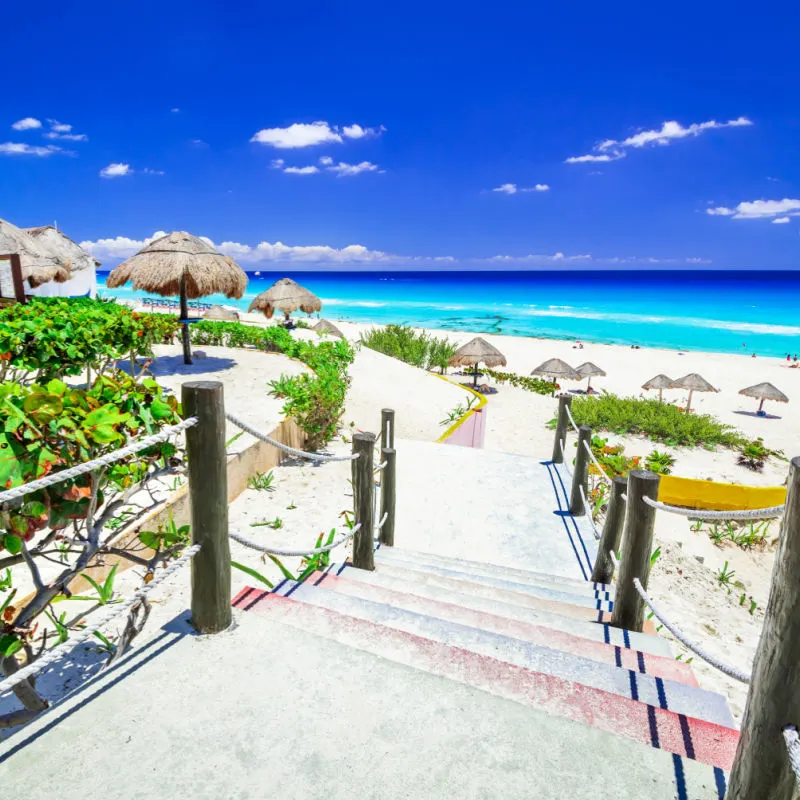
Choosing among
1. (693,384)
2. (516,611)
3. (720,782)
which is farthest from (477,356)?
(720,782)

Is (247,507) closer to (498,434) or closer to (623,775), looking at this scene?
(623,775)

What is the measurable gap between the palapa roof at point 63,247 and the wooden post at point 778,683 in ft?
93.2

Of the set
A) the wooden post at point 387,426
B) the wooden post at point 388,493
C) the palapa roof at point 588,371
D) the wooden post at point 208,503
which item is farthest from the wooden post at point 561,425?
the palapa roof at point 588,371

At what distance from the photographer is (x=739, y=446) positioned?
12156mm

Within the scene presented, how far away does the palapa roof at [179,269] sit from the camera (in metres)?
10.2

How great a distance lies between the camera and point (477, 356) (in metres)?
17.3

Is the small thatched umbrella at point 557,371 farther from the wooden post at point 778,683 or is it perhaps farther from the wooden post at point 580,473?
the wooden post at point 778,683

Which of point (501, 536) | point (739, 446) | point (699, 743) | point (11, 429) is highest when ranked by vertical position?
point (11, 429)

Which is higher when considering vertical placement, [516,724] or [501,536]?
[516,724]

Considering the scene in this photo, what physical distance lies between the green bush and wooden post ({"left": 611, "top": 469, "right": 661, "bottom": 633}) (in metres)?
10.3

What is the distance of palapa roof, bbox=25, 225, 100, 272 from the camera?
2419 centimetres

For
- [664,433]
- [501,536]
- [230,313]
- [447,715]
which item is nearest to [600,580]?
[501,536]

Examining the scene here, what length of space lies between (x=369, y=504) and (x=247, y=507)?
8.81 feet

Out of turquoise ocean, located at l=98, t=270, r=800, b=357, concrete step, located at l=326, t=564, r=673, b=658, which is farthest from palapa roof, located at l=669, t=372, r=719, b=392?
turquoise ocean, located at l=98, t=270, r=800, b=357
